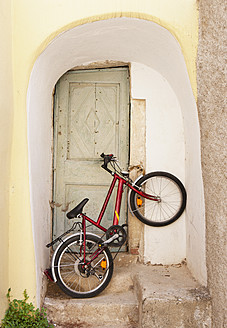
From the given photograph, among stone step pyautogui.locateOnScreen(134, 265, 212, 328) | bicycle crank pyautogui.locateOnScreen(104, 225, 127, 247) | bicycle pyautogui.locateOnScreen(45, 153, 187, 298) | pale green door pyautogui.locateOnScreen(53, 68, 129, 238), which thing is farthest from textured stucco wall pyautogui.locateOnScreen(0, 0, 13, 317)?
stone step pyautogui.locateOnScreen(134, 265, 212, 328)

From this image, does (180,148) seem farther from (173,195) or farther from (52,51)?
(52,51)

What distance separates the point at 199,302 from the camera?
359cm

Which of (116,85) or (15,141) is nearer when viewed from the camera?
(15,141)

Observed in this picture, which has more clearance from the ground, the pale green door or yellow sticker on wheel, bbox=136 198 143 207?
the pale green door

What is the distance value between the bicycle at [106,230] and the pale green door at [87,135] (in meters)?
0.26


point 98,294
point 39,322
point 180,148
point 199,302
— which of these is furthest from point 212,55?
point 39,322

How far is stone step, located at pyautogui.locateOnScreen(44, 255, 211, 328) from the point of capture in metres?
3.61

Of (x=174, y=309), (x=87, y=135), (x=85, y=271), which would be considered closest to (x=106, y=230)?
(x=85, y=271)

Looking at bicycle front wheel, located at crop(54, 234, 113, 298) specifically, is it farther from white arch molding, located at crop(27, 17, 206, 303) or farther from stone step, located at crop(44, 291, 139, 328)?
white arch molding, located at crop(27, 17, 206, 303)

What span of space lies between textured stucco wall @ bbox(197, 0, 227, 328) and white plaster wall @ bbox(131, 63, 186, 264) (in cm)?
86

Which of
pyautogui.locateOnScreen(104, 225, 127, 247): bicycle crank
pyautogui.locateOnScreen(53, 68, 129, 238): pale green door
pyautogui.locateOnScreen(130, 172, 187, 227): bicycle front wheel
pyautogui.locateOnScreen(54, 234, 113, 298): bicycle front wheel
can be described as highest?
pyautogui.locateOnScreen(53, 68, 129, 238): pale green door

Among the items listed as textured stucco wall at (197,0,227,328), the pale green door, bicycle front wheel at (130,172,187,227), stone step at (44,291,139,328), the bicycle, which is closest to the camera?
textured stucco wall at (197,0,227,328)

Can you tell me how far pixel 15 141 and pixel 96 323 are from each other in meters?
2.06

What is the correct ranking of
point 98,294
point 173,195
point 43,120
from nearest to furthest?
point 98,294, point 43,120, point 173,195
